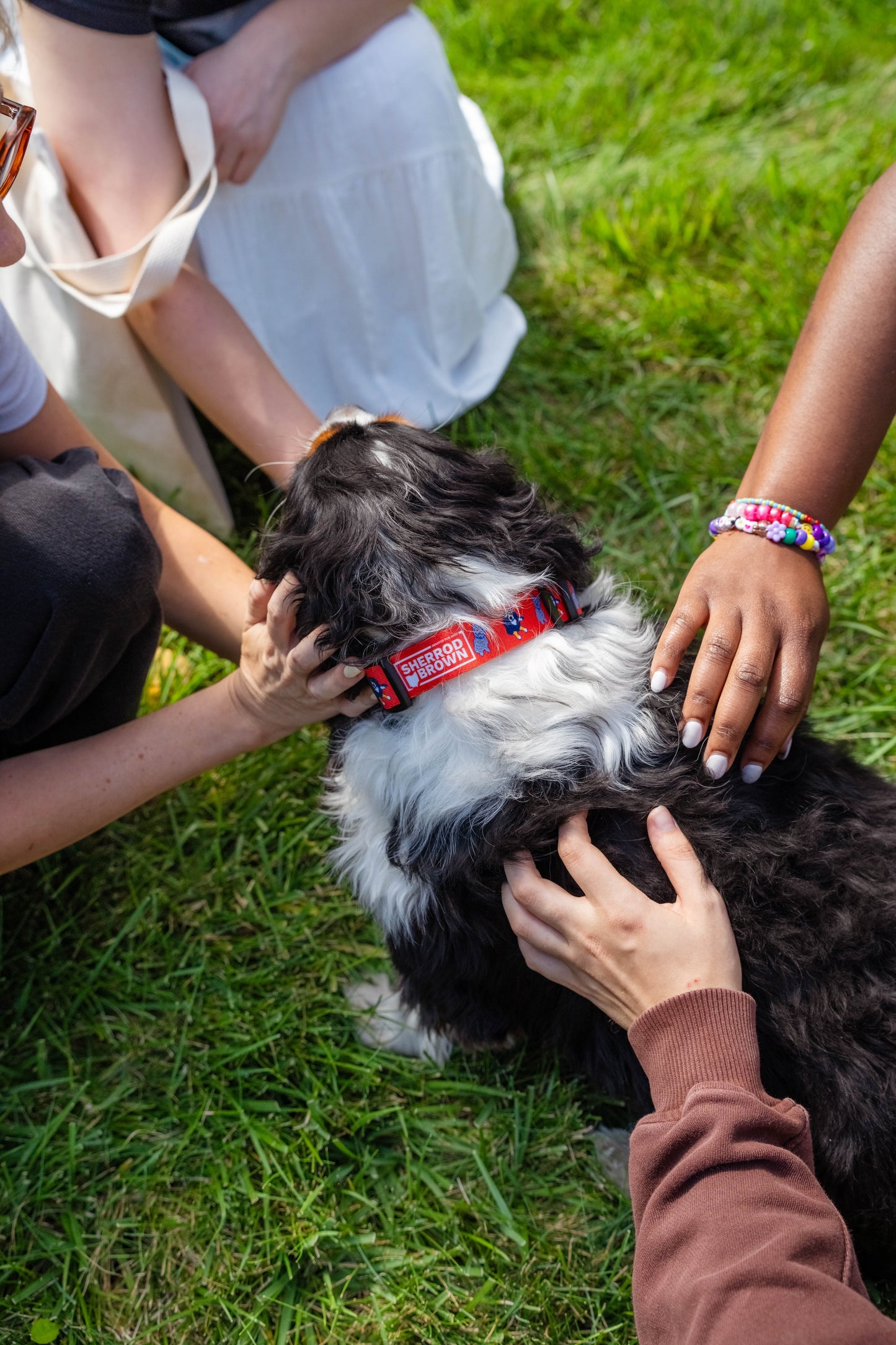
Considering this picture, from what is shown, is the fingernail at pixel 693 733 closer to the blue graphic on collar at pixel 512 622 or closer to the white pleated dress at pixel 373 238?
the blue graphic on collar at pixel 512 622

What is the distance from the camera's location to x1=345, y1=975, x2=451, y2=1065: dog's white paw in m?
2.00

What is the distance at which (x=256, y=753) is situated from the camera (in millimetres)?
2377

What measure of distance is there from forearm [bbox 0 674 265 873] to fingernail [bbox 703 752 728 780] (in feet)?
2.83

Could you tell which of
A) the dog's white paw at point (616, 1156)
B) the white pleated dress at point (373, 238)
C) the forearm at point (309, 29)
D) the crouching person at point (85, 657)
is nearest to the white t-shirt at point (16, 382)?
the crouching person at point (85, 657)

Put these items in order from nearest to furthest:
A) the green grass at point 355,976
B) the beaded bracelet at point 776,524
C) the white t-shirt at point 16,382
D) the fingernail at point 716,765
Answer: the fingernail at point 716,765, the beaded bracelet at point 776,524, the green grass at point 355,976, the white t-shirt at point 16,382

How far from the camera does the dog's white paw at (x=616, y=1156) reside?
189 centimetres

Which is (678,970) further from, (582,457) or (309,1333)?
(582,457)

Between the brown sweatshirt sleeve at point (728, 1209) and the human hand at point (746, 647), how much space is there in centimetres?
41

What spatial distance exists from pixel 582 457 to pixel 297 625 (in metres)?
1.50

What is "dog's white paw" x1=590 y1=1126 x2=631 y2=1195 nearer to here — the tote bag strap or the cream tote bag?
the cream tote bag

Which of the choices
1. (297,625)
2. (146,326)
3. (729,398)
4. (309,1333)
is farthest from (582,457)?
(309,1333)

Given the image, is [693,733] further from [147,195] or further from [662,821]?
[147,195]

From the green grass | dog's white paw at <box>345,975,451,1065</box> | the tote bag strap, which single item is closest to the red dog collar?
dog's white paw at <box>345,975,451,1065</box>

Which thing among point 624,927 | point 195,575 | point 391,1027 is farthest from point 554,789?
point 195,575
